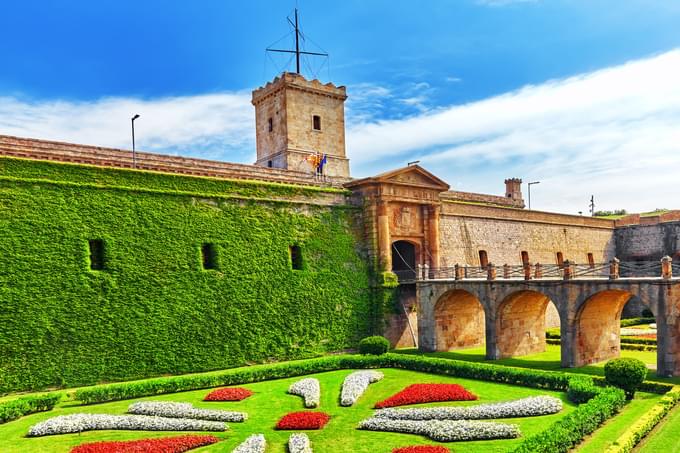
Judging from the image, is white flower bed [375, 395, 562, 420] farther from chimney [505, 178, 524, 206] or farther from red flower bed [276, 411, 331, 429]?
chimney [505, 178, 524, 206]

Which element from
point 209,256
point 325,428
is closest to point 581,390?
point 325,428

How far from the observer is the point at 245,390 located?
71.4 feet

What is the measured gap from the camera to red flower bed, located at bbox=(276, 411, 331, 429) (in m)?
17.0

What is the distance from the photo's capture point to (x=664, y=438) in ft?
48.1

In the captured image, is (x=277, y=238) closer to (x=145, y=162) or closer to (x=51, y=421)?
(x=145, y=162)

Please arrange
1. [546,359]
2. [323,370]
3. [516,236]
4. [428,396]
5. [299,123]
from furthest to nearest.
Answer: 1. [516,236]
2. [299,123]
3. [546,359]
4. [323,370]
5. [428,396]

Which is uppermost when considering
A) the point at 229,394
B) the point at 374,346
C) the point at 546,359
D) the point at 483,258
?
the point at 483,258

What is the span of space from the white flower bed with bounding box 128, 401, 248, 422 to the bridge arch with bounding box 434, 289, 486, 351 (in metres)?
14.9

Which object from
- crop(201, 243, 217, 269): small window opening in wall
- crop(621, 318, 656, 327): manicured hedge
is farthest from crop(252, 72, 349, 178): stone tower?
crop(621, 318, 656, 327): manicured hedge

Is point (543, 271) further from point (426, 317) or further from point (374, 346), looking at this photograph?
point (374, 346)

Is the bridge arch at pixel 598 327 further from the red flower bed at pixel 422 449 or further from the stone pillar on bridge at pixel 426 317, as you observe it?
the red flower bed at pixel 422 449

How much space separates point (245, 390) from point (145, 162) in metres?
12.8

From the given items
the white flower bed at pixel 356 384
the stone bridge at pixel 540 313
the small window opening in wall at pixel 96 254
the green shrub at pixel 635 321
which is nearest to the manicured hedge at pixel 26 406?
the small window opening in wall at pixel 96 254

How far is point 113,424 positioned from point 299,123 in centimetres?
2621
